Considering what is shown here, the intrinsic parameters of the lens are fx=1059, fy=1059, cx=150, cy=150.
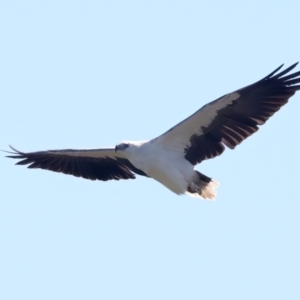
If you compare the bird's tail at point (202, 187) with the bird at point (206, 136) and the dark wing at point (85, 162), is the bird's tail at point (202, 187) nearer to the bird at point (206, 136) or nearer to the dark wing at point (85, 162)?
the bird at point (206, 136)

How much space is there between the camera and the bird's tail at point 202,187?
17609mm

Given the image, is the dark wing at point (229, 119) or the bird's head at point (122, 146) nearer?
the dark wing at point (229, 119)

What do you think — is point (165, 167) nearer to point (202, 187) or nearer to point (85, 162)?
point (202, 187)

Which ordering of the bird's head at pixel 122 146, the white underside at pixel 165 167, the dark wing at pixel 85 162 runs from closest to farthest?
1. the white underside at pixel 165 167
2. the bird's head at pixel 122 146
3. the dark wing at pixel 85 162

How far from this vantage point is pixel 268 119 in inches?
672

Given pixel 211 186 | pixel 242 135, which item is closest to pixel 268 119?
pixel 242 135

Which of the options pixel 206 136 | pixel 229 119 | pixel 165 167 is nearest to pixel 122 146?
pixel 165 167

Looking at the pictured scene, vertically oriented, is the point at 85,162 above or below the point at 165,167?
above

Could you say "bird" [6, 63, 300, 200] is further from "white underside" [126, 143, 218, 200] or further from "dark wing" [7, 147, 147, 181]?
"dark wing" [7, 147, 147, 181]

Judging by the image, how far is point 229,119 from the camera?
17.1m

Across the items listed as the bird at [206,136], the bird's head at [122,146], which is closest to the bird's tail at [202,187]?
the bird at [206,136]

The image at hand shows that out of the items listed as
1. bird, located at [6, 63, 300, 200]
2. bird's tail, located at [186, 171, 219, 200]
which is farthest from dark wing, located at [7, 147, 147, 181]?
bird's tail, located at [186, 171, 219, 200]

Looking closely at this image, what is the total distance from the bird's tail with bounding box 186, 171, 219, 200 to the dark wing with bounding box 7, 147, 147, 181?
54.2 inches

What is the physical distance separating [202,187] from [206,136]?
0.94m
